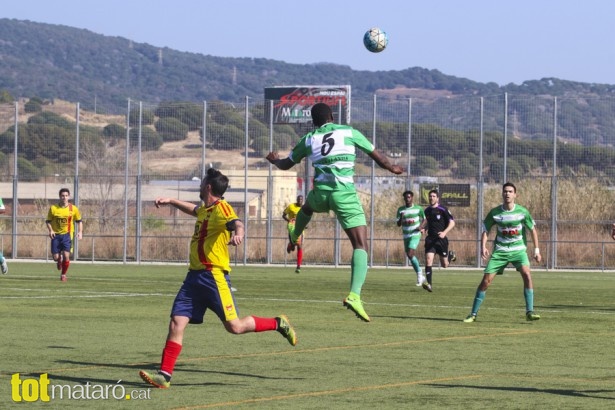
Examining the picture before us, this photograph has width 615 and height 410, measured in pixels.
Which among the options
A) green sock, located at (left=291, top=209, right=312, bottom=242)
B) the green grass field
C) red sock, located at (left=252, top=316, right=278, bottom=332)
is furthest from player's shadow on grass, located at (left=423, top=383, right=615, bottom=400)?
green sock, located at (left=291, top=209, right=312, bottom=242)

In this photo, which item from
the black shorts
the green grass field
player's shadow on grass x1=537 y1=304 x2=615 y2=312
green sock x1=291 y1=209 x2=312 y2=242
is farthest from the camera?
the black shorts

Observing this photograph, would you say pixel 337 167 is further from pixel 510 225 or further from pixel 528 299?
pixel 528 299

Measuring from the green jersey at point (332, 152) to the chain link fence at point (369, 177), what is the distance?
31.3 meters

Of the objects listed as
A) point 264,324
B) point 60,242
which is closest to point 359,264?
point 264,324

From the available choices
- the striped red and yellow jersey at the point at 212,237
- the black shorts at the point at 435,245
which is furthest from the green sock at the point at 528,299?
the black shorts at the point at 435,245

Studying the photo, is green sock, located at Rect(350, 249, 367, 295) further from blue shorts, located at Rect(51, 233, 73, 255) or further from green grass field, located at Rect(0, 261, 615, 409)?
blue shorts, located at Rect(51, 233, 73, 255)

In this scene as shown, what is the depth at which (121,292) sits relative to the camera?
26.3 m

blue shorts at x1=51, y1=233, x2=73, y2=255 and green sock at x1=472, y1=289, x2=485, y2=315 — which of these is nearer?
green sock at x1=472, y1=289, x2=485, y2=315

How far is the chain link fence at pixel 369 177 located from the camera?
152 ft

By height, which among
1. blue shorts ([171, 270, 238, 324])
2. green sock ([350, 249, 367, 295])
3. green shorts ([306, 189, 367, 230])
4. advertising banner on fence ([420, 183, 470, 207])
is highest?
advertising banner on fence ([420, 183, 470, 207])

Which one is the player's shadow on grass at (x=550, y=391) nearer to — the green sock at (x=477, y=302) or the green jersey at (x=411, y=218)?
the green sock at (x=477, y=302)

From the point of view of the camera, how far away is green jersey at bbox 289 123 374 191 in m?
14.4

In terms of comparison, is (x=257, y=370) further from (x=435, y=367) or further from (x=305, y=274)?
(x=305, y=274)

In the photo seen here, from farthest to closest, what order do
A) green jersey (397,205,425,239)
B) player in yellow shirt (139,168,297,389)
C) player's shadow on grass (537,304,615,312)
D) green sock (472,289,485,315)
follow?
green jersey (397,205,425,239)
player's shadow on grass (537,304,615,312)
green sock (472,289,485,315)
player in yellow shirt (139,168,297,389)
